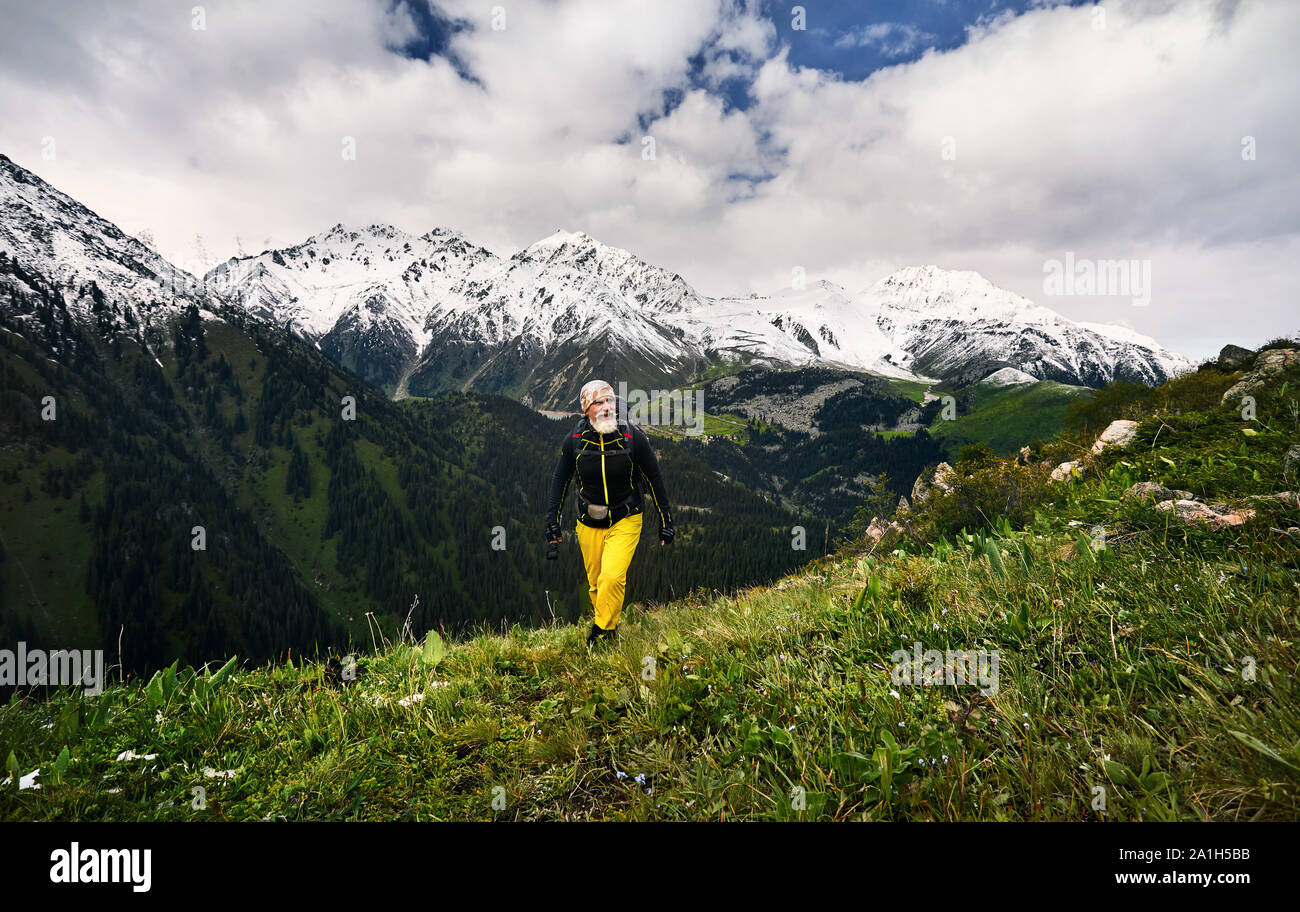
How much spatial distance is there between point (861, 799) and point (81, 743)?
5.61 meters

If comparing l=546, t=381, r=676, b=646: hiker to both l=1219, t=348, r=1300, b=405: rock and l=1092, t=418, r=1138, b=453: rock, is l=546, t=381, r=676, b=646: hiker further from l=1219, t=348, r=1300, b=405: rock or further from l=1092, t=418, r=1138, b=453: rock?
l=1219, t=348, r=1300, b=405: rock

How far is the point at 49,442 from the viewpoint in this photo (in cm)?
18262

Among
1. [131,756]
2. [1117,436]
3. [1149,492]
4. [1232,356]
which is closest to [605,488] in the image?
[131,756]

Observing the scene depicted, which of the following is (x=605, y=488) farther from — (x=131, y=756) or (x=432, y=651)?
(x=131, y=756)

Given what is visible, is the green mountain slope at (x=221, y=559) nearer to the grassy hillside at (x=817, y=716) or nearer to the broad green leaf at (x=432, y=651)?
the broad green leaf at (x=432, y=651)

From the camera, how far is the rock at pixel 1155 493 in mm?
6281

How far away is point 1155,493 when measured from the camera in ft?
21.3

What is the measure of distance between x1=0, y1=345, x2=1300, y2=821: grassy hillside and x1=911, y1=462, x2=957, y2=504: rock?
23.4 metres

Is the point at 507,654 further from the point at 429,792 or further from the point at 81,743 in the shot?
the point at 81,743

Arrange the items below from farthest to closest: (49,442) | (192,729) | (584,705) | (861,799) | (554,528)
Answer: (49,442) → (554,528) → (584,705) → (192,729) → (861,799)

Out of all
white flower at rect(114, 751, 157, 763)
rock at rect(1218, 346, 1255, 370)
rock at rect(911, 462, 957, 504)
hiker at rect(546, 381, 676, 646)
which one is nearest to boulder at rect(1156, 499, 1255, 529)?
hiker at rect(546, 381, 676, 646)

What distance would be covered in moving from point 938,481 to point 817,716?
3518 centimetres

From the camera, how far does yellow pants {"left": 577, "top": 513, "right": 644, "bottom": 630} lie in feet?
22.6
